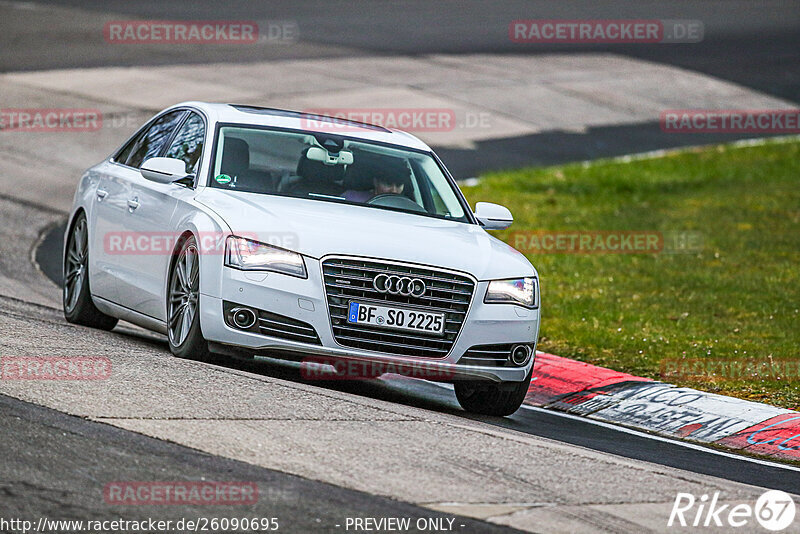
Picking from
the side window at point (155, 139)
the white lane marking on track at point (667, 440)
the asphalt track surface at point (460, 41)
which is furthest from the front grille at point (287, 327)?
the asphalt track surface at point (460, 41)

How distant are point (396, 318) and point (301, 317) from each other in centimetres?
55

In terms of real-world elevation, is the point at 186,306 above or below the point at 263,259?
below

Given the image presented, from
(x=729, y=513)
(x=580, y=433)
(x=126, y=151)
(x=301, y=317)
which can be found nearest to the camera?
(x=729, y=513)

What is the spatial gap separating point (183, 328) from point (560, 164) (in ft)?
49.1

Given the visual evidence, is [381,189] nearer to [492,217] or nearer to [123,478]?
[492,217]

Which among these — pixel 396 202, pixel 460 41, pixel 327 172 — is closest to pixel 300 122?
pixel 327 172

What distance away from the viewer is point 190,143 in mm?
9438

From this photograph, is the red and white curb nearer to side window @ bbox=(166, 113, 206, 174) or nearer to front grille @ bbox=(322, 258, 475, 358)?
front grille @ bbox=(322, 258, 475, 358)

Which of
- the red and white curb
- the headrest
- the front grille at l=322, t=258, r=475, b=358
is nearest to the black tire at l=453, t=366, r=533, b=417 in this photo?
the front grille at l=322, t=258, r=475, b=358

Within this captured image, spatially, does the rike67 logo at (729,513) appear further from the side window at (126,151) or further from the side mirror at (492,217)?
the side window at (126,151)

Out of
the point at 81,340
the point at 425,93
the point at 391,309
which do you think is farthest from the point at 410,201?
the point at 425,93

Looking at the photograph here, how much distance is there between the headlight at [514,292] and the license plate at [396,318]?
0.36m

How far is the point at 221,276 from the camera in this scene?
313 inches

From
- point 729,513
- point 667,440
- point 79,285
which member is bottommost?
point 667,440
